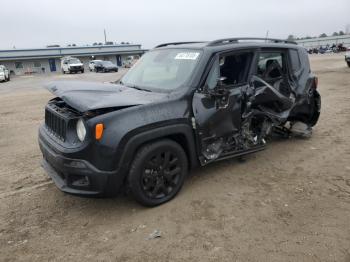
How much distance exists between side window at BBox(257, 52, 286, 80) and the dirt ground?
134 cm

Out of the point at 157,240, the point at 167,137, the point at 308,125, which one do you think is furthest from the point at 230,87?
the point at 308,125

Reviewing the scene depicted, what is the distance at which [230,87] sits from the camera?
182 inches

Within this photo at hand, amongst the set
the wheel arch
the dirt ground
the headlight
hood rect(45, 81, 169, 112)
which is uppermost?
hood rect(45, 81, 169, 112)

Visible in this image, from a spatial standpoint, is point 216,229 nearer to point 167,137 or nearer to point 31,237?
point 167,137

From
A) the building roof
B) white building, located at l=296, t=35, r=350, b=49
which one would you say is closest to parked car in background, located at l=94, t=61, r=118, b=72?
the building roof

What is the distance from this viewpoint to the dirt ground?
3188 millimetres

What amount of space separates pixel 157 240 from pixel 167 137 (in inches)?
47.3

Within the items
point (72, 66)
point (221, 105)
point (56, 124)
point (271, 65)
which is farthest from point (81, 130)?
point (72, 66)

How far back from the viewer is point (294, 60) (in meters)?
5.81

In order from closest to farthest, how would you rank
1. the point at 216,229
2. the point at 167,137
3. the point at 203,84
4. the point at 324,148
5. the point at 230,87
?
1. the point at 216,229
2. the point at 167,137
3. the point at 203,84
4. the point at 230,87
5. the point at 324,148

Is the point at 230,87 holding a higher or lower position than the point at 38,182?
higher

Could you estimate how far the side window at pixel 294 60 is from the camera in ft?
18.9

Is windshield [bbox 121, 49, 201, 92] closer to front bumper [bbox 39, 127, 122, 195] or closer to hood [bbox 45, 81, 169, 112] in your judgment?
hood [bbox 45, 81, 169, 112]

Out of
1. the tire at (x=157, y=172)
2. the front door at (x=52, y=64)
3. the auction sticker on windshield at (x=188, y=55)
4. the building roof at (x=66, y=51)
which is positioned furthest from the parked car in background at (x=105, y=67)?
the tire at (x=157, y=172)
